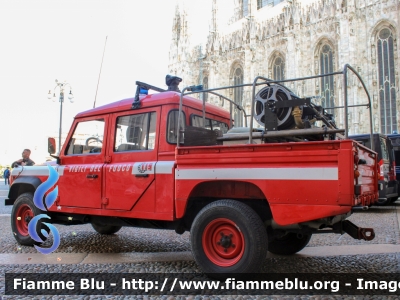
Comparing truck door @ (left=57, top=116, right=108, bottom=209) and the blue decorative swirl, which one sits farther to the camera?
the blue decorative swirl

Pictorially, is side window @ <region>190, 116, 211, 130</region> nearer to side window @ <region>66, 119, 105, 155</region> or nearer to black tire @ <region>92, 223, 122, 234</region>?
side window @ <region>66, 119, 105, 155</region>

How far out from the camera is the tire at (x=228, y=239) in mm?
3438

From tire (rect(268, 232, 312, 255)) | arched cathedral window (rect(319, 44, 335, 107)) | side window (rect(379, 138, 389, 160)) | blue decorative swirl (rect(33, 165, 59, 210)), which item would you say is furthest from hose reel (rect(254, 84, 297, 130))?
arched cathedral window (rect(319, 44, 335, 107))

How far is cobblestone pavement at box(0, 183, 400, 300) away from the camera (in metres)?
4.21

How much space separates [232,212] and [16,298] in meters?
2.17

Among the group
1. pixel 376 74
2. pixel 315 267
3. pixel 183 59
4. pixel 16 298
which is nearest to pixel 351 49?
pixel 376 74

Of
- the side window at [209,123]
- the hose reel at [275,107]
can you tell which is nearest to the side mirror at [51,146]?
the side window at [209,123]

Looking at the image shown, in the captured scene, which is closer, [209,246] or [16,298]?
[16,298]

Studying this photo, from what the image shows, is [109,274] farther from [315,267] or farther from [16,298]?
[315,267]

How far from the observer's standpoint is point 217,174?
12.3 ft

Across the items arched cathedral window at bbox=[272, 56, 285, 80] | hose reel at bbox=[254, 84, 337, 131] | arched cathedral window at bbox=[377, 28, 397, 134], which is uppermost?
arched cathedral window at bbox=[272, 56, 285, 80]

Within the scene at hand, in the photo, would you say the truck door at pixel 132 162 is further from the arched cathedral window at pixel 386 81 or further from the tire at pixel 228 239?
the arched cathedral window at pixel 386 81

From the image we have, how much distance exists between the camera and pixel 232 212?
3.58 meters

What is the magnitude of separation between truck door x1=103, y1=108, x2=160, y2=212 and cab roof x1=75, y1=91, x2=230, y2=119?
9 cm
